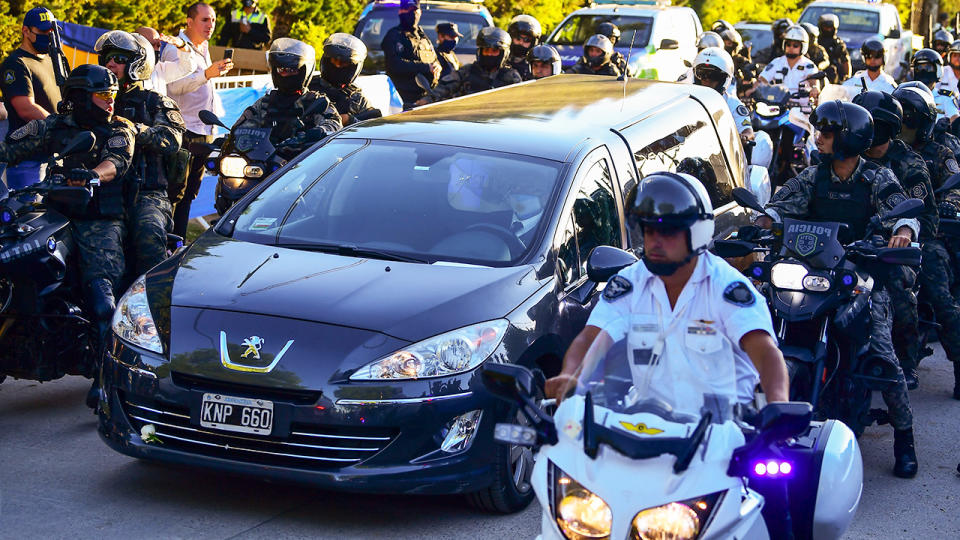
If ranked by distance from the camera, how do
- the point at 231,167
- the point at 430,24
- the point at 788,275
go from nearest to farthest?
the point at 788,275 → the point at 231,167 → the point at 430,24

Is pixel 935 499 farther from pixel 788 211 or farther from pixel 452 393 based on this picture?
pixel 452 393

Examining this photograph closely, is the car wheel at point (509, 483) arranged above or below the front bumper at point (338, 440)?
below

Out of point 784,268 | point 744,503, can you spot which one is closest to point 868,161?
point 784,268

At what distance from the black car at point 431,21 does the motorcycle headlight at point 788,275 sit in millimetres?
13300

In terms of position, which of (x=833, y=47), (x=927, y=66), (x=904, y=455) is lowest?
(x=833, y=47)

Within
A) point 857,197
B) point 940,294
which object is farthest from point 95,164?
point 940,294

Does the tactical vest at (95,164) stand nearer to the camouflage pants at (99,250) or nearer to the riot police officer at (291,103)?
the camouflage pants at (99,250)

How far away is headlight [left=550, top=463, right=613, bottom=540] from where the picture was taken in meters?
3.27

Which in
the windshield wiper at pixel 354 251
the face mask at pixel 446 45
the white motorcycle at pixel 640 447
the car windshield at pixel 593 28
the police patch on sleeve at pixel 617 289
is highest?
the police patch on sleeve at pixel 617 289

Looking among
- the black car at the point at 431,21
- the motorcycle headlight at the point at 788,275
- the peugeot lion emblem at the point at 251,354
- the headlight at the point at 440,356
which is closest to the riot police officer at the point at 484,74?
the black car at the point at 431,21

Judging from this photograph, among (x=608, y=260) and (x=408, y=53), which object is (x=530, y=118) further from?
(x=408, y=53)

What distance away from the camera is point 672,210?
3.67 metres

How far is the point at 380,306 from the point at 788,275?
6.20ft

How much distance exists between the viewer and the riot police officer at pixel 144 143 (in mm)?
7219
